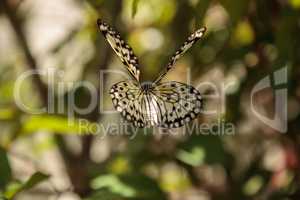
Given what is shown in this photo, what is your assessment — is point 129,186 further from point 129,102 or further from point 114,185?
point 129,102

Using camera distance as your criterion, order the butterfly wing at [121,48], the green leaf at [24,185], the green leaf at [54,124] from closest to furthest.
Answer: the butterfly wing at [121,48]
the green leaf at [24,185]
the green leaf at [54,124]

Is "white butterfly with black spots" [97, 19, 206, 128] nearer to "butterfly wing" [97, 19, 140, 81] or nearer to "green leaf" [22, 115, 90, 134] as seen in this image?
"butterfly wing" [97, 19, 140, 81]

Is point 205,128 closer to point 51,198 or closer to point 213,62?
point 213,62

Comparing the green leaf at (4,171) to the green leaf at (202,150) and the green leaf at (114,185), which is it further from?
the green leaf at (202,150)

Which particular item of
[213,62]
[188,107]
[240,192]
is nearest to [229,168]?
[240,192]

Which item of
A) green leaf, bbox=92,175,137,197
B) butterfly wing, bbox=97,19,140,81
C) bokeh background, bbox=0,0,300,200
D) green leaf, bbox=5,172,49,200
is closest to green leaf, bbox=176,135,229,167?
bokeh background, bbox=0,0,300,200

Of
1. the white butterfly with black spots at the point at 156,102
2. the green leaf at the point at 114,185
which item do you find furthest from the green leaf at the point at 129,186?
the white butterfly with black spots at the point at 156,102

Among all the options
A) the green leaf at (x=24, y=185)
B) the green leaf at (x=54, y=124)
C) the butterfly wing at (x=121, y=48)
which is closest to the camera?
the butterfly wing at (x=121, y=48)
